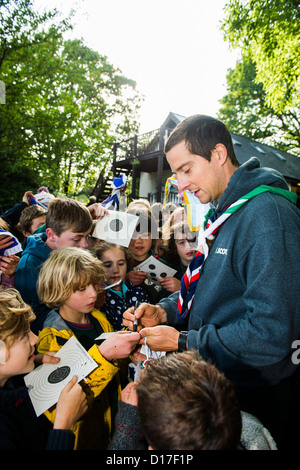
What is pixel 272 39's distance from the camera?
746cm

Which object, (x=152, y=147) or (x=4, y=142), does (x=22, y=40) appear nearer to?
(x=4, y=142)

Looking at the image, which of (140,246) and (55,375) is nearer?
(55,375)

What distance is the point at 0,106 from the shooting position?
715 centimetres

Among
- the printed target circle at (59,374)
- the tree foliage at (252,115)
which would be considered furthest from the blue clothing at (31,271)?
the tree foliage at (252,115)

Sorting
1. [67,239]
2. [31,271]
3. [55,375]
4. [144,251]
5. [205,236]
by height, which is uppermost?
[205,236]

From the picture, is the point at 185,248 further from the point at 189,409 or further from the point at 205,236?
the point at 189,409

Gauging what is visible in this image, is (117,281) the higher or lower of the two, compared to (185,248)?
lower

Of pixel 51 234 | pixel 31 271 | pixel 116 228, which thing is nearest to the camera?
pixel 31 271

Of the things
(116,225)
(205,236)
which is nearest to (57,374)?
(205,236)

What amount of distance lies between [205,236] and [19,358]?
1.26 meters

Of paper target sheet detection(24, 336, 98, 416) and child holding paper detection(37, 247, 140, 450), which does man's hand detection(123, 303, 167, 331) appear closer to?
child holding paper detection(37, 247, 140, 450)

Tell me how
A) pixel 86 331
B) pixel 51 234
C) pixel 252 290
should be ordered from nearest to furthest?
pixel 252 290
pixel 86 331
pixel 51 234

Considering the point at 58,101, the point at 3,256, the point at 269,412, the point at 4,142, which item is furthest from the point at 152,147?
the point at 269,412

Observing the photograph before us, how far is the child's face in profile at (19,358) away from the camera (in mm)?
1547
